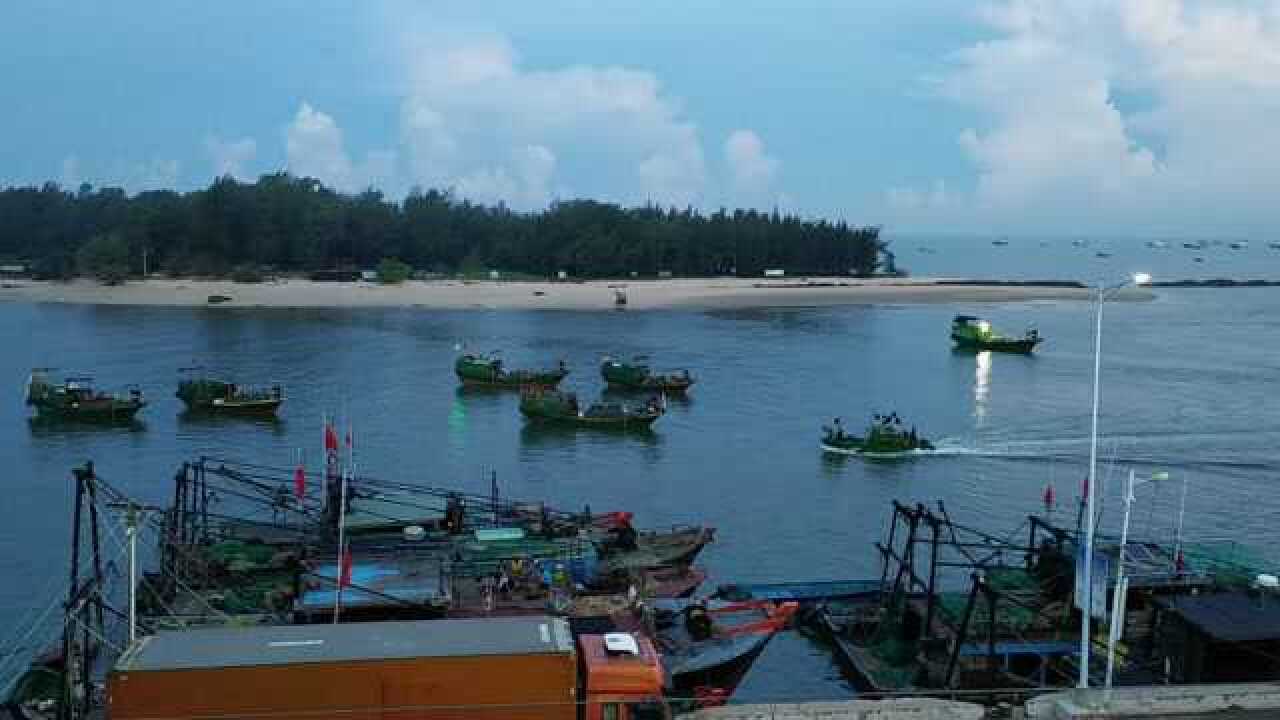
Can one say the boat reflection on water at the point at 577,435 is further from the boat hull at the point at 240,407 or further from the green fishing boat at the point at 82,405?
the green fishing boat at the point at 82,405

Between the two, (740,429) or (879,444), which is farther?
(740,429)

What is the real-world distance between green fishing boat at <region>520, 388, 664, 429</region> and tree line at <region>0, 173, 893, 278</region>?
83447 millimetres

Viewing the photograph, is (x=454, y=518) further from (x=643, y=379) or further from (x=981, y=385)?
(x=981, y=385)

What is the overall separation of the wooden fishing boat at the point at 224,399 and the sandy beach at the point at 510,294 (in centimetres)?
5497

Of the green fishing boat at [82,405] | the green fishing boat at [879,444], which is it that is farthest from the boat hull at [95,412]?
the green fishing boat at [879,444]

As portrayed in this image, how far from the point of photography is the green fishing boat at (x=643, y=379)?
192 feet

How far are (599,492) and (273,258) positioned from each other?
101 m

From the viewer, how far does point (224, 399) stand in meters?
51.8

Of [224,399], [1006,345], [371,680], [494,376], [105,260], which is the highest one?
[105,260]

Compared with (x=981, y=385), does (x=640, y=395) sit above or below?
below

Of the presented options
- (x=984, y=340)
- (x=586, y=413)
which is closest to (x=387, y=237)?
(x=984, y=340)

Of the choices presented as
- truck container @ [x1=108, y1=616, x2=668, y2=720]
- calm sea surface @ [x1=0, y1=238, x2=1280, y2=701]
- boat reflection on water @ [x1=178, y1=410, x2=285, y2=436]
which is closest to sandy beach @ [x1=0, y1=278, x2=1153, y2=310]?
calm sea surface @ [x1=0, y1=238, x2=1280, y2=701]

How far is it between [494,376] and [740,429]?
15579 millimetres

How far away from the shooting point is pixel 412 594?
22.1 meters
